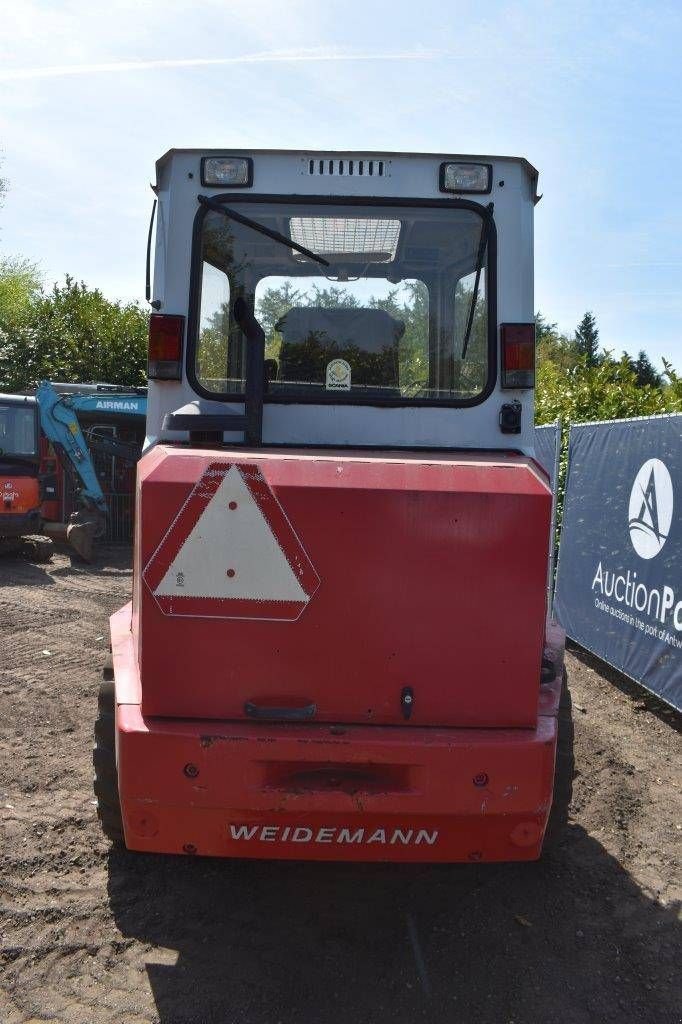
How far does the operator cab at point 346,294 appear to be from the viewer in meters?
3.64

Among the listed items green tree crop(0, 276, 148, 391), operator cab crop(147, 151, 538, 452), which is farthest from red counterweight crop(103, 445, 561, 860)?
green tree crop(0, 276, 148, 391)

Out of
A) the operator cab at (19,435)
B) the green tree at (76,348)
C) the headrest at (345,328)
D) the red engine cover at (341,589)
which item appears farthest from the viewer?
the green tree at (76,348)

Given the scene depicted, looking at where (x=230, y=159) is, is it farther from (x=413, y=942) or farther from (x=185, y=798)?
(x=413, y=942)

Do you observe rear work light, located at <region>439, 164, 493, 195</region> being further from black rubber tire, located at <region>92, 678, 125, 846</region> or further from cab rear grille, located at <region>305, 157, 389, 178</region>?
black rubber tire, located at <region>92, 678, 125, 846</region>

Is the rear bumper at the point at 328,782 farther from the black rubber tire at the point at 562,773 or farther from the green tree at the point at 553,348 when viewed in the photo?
the green tree at the point at 553,348

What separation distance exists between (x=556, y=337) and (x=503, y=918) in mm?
61129

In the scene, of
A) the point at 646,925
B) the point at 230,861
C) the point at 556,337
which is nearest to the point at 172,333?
the point at 230,861

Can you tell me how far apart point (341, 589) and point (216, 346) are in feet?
4.35

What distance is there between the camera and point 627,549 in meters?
7.12

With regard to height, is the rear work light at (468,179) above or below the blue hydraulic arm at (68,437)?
above

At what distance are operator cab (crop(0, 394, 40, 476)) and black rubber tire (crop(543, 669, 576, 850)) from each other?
1072 cm

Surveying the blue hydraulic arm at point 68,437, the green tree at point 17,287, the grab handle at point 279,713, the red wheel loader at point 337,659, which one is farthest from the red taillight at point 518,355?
the green tree at point 17,287

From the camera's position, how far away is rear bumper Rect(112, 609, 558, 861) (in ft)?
9.62

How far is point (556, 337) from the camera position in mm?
61719
